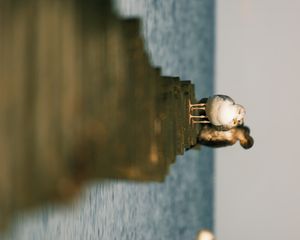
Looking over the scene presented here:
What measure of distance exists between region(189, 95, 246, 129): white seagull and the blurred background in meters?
1.14

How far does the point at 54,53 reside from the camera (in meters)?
0.53

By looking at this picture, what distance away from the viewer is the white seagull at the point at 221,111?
3.61ft

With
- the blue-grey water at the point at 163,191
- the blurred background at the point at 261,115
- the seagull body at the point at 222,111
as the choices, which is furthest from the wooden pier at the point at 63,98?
the blurred background at the point at 261,115

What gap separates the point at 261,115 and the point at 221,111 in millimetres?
1246

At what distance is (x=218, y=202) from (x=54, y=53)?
2019 millimetres

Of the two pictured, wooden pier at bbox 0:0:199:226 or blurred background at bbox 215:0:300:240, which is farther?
blurred background at bbox 215:0:300:240

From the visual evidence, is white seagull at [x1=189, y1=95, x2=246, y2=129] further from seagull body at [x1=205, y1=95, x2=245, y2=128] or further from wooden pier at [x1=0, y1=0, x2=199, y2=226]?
wooden pier at [x1=0, y1=0, x2=199, y2=226]

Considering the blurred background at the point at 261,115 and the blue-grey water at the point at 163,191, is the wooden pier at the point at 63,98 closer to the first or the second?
the blue-grey water at the point at 163,191

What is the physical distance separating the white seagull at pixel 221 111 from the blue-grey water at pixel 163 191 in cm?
29

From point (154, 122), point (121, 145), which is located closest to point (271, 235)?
point (154, 122)

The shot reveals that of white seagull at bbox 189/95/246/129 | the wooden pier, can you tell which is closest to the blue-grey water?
the wooden pier

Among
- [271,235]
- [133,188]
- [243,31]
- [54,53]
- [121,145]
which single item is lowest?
[271,235]

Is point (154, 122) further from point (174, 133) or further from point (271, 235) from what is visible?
point (271, 235)

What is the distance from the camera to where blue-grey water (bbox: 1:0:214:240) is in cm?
99
